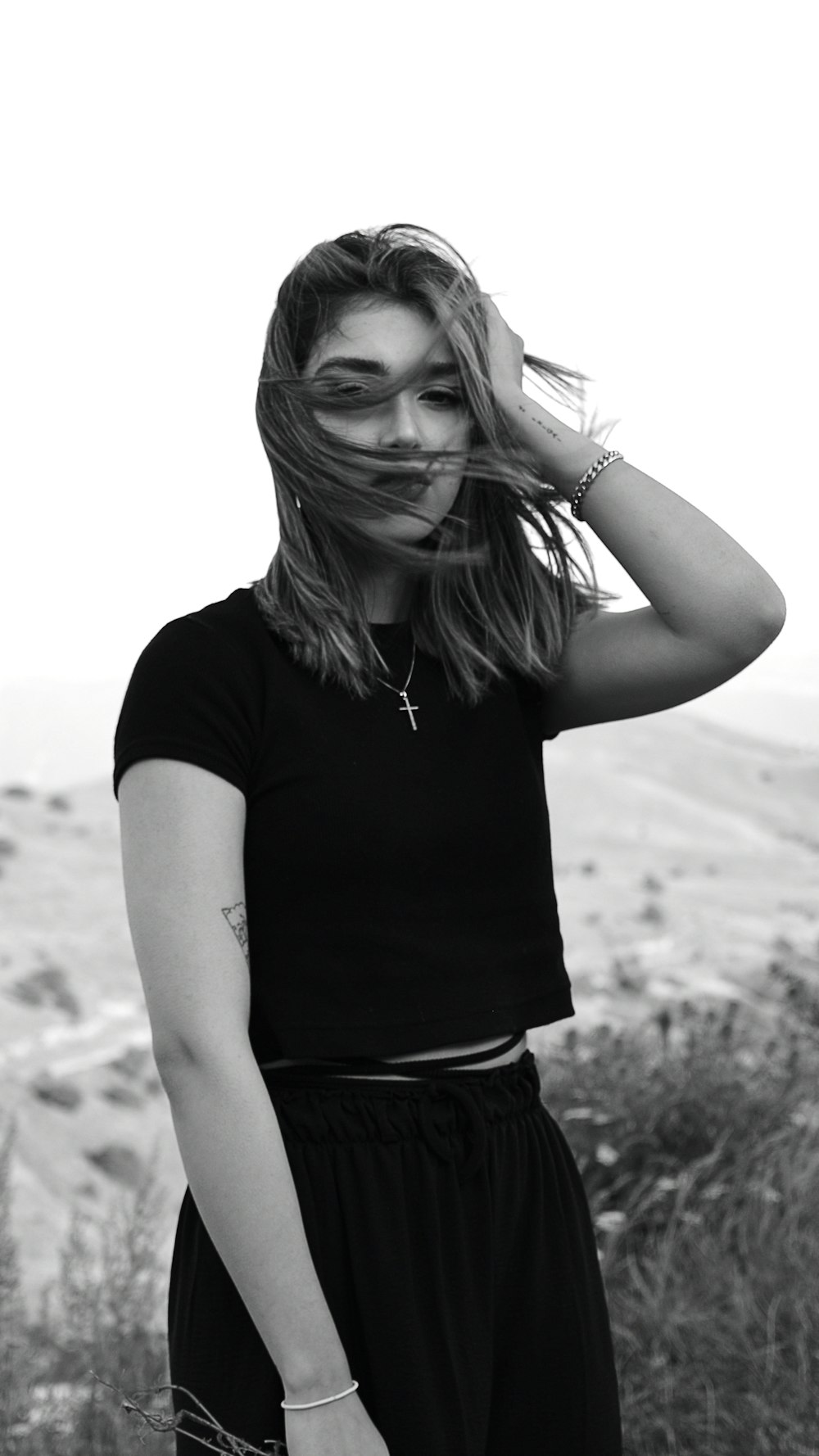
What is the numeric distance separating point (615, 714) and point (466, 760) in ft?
1.04

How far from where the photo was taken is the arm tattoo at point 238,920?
60.2 inches

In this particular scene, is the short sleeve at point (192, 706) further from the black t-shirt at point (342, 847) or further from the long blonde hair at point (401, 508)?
the long blonde hair at point (401, 508)

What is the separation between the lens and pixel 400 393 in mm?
1732

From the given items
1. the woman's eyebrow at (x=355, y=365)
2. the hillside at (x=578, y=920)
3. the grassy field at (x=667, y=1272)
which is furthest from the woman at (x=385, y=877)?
the hillside at (x=578, y=920)

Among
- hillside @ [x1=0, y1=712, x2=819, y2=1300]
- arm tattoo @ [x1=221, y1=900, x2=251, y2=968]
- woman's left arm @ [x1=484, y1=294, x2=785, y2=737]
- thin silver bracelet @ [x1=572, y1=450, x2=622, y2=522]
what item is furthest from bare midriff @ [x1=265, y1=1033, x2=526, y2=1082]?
hillside @ [x1=0, y1=712, x2=819, y2=1300]

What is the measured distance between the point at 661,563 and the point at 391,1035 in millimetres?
668

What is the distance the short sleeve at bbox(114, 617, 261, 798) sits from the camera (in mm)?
1520

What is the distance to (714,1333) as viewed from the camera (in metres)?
2.87

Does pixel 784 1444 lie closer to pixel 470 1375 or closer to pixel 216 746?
pixel 470 1375

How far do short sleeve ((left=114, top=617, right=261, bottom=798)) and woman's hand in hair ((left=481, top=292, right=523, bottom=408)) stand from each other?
49 cm

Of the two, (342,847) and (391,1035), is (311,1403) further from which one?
(342,847)

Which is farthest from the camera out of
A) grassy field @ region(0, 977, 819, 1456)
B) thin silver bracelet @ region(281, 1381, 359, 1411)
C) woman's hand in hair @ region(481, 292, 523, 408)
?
grassy field @ region(0, 977, 819, 1456)

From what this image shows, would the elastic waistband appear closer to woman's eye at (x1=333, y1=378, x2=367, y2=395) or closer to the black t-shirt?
the black t-shirt

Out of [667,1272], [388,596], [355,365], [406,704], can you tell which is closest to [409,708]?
[406,704]
